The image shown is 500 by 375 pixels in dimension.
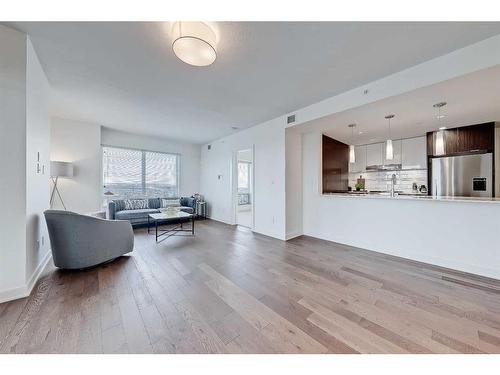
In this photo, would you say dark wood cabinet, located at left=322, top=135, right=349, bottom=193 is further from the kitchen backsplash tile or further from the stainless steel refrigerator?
the stainless steel refrigerator

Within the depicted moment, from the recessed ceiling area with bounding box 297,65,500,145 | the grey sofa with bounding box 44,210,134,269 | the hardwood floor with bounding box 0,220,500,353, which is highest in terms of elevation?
the recessed ceiling area with bounding box 297,65,500,145

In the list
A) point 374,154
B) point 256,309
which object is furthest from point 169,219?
point 374,154

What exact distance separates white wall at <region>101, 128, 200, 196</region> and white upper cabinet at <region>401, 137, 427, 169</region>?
632 cm

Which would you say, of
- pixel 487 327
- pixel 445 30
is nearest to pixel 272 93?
pixel 445 30

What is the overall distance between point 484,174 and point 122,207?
27.2ft

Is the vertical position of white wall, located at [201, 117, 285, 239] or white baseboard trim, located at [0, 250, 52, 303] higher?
white wall, located at [201, 117, 285, 239]

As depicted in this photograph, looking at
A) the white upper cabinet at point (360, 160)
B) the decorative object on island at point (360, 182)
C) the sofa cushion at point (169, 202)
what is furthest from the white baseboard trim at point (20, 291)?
the white upper cabinet at point (360, 160)

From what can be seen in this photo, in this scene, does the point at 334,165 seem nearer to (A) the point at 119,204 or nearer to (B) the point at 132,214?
(B) the point at 132,214

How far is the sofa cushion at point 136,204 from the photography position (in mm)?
5168

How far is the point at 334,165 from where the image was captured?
4.93 m

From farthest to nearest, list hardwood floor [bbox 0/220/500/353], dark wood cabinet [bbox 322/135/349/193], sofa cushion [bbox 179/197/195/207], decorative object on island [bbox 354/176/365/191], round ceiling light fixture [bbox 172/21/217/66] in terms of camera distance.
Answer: sofa cushion [bbox 179/197/195/207], decorative object on island [bbox 354/176/365/191], dark wood cabinet [bbox 322/135/349/193], round ceiling light fixture [bbox 172/21/217/66], hardwood floor [bbox 0/220/500/353]

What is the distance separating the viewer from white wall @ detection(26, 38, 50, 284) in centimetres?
203

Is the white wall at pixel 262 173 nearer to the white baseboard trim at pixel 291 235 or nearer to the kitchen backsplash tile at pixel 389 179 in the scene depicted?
the white baseboard trim at pixel 291 235

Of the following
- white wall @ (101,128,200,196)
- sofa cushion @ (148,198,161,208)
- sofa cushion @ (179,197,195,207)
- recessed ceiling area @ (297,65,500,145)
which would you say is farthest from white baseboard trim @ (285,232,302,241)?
white wall @ (101,128,200,196)
